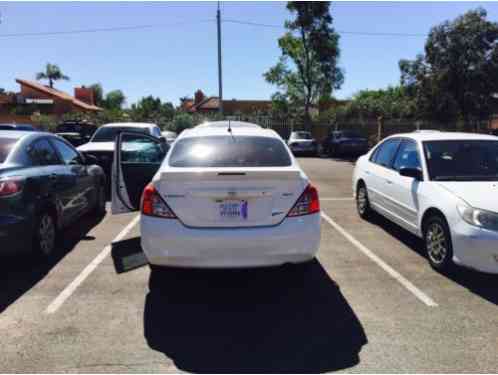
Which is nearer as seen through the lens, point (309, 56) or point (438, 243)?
point (438, 243)

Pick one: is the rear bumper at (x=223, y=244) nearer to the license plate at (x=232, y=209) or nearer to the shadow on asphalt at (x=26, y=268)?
the license plate at (x=232, y=209)

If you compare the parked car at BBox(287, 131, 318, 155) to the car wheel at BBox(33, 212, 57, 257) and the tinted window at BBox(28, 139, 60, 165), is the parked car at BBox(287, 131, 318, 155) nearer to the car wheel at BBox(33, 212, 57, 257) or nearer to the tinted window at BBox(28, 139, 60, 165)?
the tinted window at BBox(28, 139, 60, 165)

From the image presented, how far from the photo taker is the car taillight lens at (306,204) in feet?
12.7

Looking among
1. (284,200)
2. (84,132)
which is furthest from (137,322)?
(84,132)

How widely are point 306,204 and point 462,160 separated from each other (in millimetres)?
2787

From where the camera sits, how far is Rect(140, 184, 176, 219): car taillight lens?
3789 mm

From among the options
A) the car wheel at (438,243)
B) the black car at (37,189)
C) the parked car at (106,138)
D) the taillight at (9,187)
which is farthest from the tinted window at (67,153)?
the car wheel at (438,243)

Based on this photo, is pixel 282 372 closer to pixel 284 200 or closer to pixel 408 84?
pixel 284 200

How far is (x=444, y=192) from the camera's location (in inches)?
186

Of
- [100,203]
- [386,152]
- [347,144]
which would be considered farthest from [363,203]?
[347,144]

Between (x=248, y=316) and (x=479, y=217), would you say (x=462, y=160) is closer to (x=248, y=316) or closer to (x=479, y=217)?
(x=479, y=217)

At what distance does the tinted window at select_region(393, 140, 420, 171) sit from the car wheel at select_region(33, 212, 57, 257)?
4868mm

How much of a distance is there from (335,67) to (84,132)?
→ 18.6 metres

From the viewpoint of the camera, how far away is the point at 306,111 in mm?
30047
